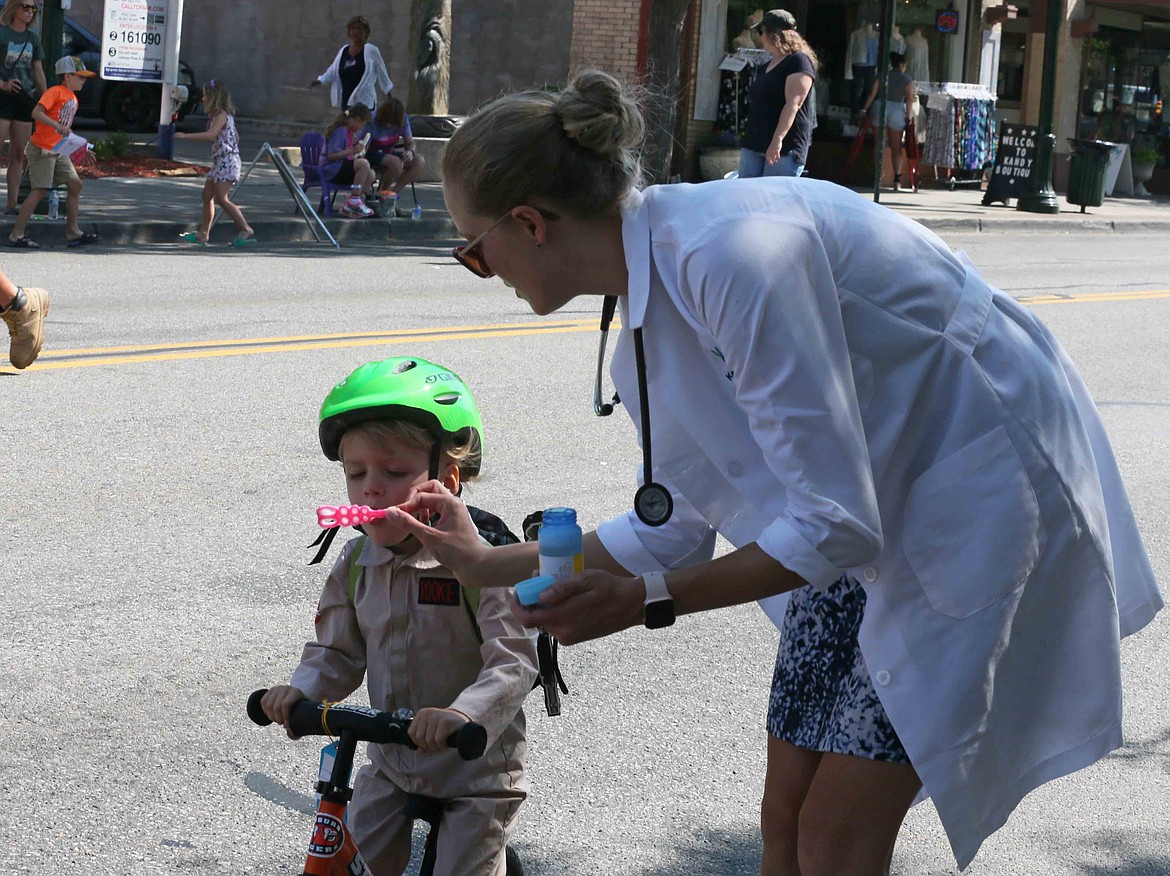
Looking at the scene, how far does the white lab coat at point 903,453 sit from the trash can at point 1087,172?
69.3ft

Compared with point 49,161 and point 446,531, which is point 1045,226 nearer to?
point 49,161

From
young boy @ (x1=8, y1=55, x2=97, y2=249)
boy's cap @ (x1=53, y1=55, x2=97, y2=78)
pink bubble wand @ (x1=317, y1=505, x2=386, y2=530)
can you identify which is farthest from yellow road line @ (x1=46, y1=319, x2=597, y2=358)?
pink bubble wand @ (x1=317, y1=505, x2=386, y2=530)

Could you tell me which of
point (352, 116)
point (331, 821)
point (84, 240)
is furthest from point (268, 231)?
point (331, 821)

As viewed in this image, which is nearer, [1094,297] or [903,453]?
[903,453]

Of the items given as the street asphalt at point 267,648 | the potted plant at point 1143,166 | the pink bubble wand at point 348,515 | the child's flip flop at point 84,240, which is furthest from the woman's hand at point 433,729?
the potted plant at point 1143,166

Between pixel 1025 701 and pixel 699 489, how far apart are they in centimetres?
61

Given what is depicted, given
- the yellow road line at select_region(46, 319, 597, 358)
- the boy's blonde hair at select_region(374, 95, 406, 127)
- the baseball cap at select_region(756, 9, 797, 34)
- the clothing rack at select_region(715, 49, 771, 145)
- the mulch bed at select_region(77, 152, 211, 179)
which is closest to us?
the yellow road line at select_region(46, 319, 597, 358)

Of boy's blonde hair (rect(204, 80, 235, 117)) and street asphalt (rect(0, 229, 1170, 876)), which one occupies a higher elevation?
boy's blonde hair (rect(204, 80, 235, 117))

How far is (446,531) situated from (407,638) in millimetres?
322

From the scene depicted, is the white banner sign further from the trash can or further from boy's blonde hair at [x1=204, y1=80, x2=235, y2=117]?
the trash can

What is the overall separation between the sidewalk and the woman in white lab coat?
506 inches

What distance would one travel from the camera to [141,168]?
20.4 metres

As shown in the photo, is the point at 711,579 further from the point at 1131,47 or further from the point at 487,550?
the point at 1131,47

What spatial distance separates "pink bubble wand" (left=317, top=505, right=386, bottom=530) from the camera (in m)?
2.68
